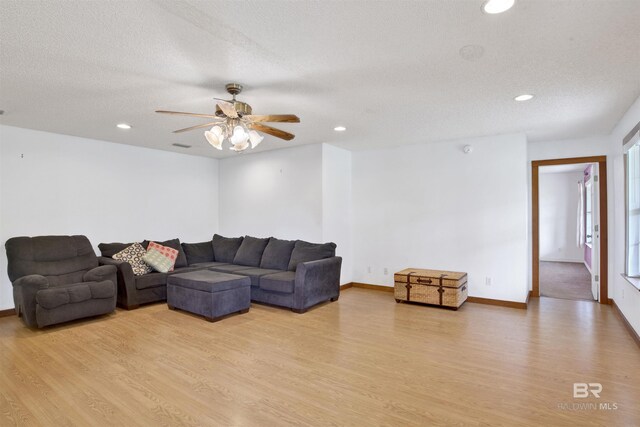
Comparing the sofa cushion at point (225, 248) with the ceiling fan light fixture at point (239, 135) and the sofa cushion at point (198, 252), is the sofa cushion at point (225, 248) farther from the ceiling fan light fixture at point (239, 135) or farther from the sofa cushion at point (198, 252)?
the ceiling fan light fixture at point (239, 135)

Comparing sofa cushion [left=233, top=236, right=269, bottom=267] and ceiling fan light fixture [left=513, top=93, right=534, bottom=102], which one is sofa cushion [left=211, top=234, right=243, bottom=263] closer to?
sofa cushion [left=233, top=236, right=269, bottom=267]

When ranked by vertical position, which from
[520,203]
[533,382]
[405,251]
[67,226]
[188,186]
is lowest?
[533,382]

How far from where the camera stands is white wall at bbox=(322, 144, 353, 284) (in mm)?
5703

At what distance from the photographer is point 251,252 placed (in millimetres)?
5809

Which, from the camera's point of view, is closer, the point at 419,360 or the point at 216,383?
the point at 216,383

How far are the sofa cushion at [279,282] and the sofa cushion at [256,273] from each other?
10 cm

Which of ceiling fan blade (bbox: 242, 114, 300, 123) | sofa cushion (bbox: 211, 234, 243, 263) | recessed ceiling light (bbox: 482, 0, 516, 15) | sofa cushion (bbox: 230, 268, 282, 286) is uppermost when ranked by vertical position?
recessed ceiling light (bbox: 482, 0, 516, 15)

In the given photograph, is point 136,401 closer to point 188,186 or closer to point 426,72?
point 426,72

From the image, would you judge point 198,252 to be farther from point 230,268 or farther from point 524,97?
point 524,97

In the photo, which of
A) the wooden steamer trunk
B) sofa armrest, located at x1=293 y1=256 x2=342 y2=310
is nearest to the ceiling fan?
sofa armrest, located at x1=293 y1=256 x2=342 y2=310

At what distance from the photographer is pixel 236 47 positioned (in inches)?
95.1

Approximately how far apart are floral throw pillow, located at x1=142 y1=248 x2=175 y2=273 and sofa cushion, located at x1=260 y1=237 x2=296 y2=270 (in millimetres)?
1439

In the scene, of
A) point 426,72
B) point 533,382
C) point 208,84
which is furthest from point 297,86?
point 533,382

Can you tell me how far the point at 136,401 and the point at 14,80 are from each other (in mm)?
2872
